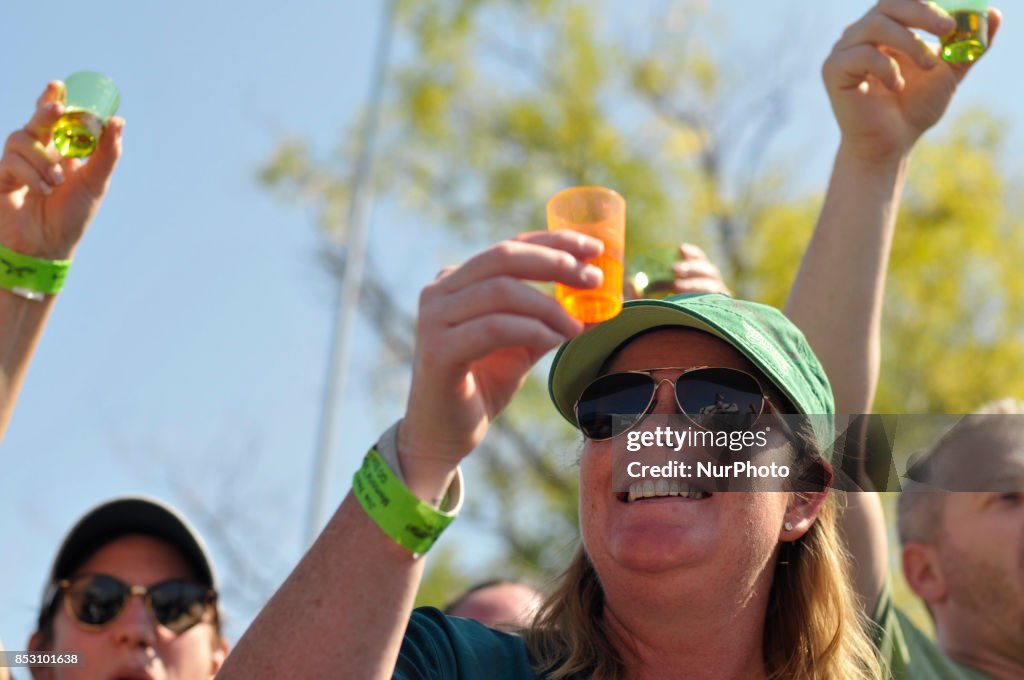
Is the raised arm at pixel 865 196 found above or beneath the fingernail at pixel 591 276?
above

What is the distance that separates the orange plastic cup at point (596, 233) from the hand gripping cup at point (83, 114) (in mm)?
1346

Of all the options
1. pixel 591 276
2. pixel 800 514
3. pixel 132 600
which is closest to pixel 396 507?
pixel 591 276

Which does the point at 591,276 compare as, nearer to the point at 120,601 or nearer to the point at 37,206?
the point at 37,206

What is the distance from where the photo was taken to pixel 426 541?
1.76m

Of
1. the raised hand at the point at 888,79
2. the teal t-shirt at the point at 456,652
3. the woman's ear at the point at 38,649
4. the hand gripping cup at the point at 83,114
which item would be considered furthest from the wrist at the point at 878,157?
the woman's ear at the point at 38,649

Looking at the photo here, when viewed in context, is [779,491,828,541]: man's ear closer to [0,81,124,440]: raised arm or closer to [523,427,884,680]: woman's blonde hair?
[523,427,884,680]: woman's blonde hair

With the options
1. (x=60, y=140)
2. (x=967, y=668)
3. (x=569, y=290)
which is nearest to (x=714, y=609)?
(x=569, y=290)

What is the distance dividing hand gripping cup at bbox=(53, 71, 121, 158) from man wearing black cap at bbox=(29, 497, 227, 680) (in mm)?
950

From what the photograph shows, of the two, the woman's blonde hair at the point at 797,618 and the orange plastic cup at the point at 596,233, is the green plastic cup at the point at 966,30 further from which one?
the orange plastic cup at the point at 596,233

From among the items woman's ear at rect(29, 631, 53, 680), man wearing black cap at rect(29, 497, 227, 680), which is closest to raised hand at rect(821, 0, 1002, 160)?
man wearing black cap at rect(29, 497, 227, 680)

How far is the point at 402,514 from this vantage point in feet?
5.73

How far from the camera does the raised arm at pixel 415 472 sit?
170 centimetres

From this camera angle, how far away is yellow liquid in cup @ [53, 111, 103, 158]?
9.34 ft

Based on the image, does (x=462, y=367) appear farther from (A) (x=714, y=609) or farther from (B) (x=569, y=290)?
(A) (x=714, y=609)
